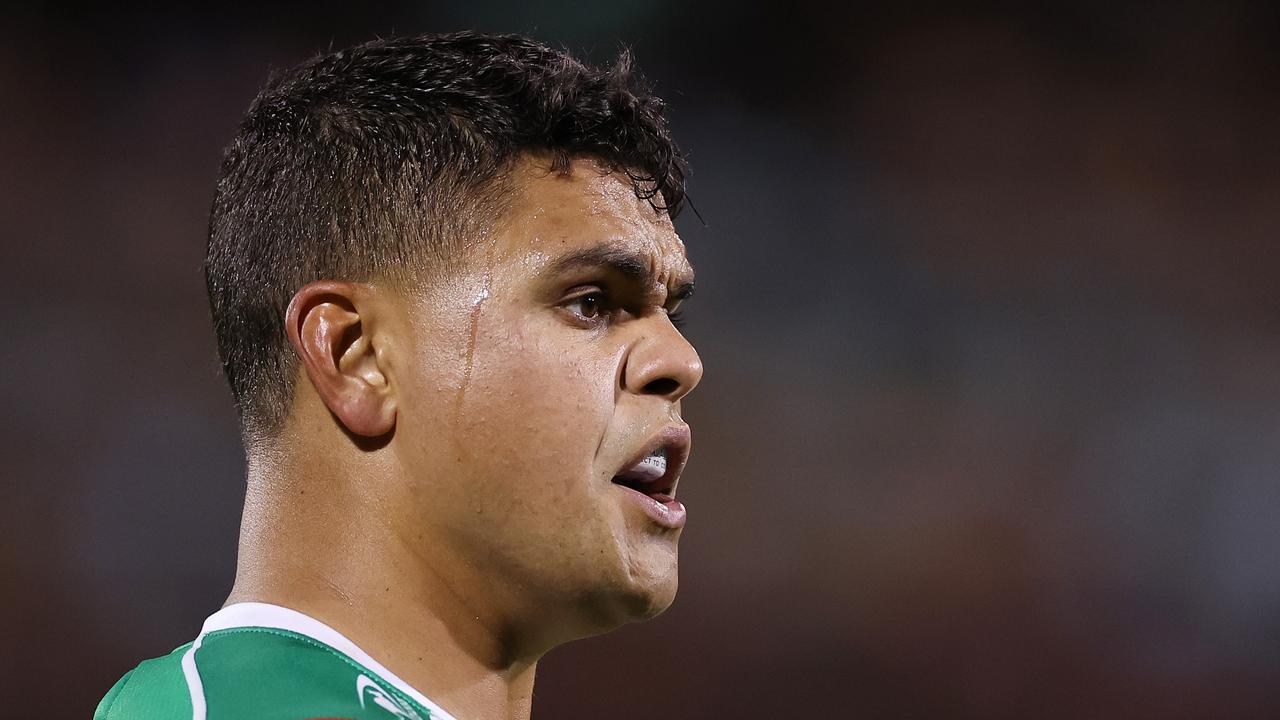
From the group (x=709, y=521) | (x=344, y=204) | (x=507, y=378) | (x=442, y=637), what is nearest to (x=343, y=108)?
(x=344, y=204)

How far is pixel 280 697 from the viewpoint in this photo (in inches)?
45.9

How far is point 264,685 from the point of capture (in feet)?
3.90

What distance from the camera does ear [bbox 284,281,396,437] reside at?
1.35m

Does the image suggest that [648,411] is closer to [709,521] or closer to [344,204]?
[344,204]

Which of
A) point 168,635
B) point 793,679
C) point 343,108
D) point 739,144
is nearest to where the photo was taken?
point 343,108

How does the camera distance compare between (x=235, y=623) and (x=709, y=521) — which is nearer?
(x=235, y=623)

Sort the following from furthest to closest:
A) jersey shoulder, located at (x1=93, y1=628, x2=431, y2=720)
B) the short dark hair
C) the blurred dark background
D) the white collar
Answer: the blurred dark background
the short dark hair
the white collar
jersey shoulder, located at (x1=93, y1=628, x2=431, y2=720)

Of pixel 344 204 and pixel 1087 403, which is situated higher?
pixel 1087 403

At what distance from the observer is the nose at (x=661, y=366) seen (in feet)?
4.56

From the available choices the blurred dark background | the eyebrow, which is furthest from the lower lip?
the blurred dark background

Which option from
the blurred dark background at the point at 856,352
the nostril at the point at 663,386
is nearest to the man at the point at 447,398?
the nostril at the point at 663,386

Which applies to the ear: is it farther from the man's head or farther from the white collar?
the white collar

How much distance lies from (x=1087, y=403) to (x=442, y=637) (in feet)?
10.6

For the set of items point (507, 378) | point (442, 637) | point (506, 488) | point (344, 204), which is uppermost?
point (344, 204)
